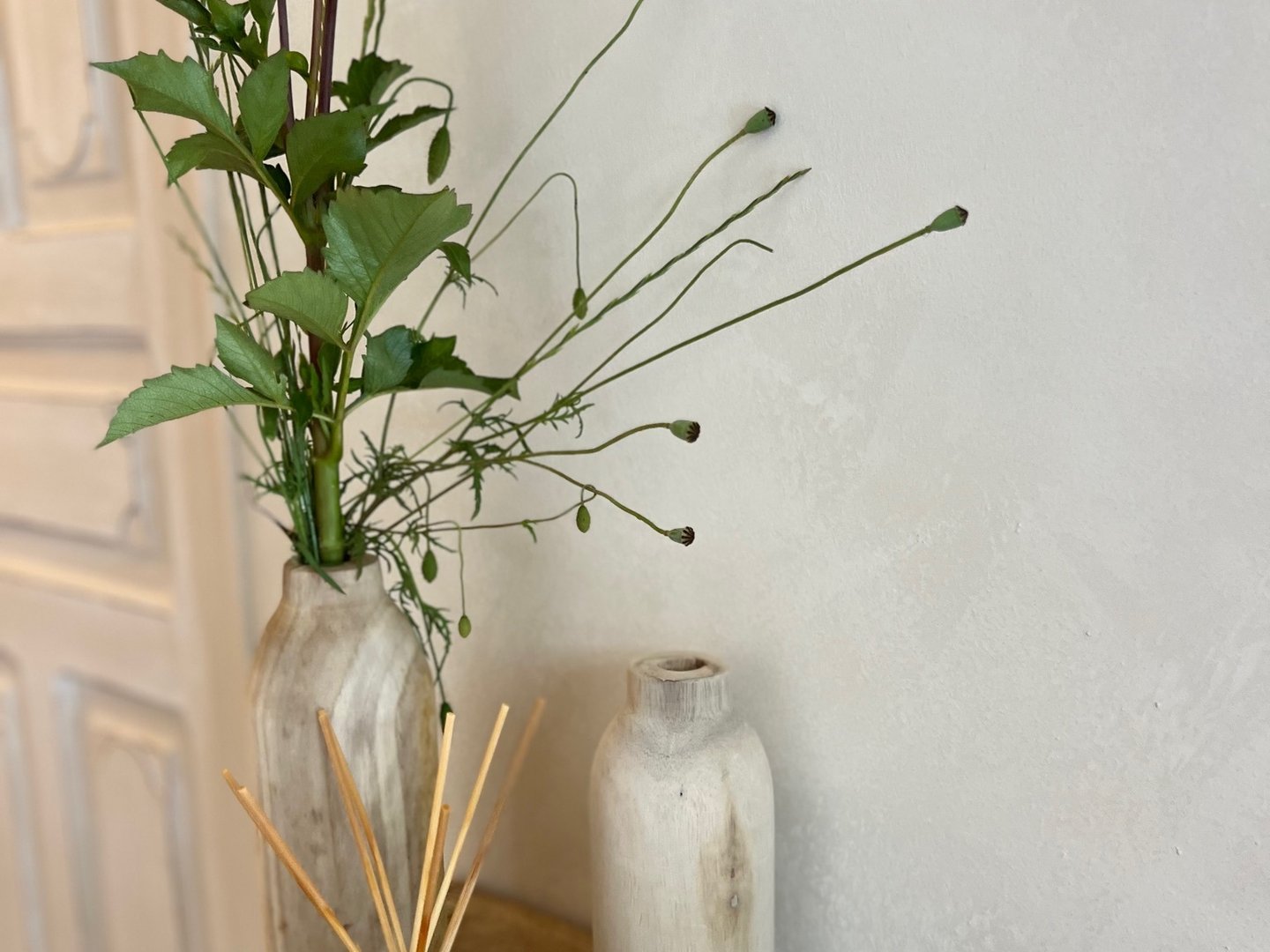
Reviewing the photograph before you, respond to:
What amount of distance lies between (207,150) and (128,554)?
25.7 inches

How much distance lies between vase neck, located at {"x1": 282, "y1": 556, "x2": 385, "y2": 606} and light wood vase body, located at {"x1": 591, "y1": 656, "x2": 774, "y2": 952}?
0.51ft

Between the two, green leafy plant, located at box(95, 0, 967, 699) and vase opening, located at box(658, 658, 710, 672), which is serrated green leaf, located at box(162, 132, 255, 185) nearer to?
green leafy plant, located at box(95, 0, 967, 699)

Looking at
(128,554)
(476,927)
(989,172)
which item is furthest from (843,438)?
(128,554)

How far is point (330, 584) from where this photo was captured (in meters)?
0.59

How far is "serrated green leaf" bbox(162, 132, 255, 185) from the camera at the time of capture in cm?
50

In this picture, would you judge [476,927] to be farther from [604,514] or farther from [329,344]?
[329,344]

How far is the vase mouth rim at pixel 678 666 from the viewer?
573 millimetres

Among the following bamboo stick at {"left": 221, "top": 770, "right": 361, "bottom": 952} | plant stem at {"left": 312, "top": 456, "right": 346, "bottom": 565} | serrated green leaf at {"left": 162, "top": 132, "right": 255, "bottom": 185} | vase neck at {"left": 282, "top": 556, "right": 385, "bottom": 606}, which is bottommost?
bamboo stick at {"left": 221, "top": 770, "right": 361, "bottom": 952}

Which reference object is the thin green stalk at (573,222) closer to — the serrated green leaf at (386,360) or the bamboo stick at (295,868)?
the serrated green leaf at (386,360)

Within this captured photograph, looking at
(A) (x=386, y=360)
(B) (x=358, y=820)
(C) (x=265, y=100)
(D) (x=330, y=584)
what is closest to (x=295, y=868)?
(B) (x=358, y=820)

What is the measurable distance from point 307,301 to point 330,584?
177mm

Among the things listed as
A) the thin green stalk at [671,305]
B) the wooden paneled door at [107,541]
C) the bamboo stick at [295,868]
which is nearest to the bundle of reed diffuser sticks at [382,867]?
the bamboo stick at [295,868]

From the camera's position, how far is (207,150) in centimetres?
51

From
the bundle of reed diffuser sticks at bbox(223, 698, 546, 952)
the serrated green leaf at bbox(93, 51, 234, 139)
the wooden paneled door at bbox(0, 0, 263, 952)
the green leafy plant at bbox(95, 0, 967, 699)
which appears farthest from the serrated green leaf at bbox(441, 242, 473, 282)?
the wooden paneled door at bbox(0, 0, 263, 952)
